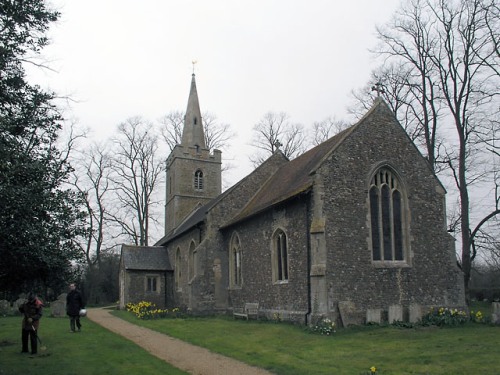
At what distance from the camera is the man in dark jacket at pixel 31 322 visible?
44.1 ft

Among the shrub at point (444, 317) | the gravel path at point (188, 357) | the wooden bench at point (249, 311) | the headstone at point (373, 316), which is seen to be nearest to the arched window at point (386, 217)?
the headstone at point (373, 316)

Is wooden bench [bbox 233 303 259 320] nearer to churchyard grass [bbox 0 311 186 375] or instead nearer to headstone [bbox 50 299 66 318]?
churchyard grass [bbox 0 311 186 375]

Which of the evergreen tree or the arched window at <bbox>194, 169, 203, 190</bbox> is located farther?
the arched window at <bbox>194, 169, 203, 190</bbox>

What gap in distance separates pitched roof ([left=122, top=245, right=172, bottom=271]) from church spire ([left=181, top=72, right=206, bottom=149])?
968cm

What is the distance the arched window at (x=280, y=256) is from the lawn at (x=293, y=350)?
8.41 feet

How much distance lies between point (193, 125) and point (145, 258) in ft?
41.4

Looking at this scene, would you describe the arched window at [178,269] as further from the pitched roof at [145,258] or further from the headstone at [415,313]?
the headstone at [415,313]

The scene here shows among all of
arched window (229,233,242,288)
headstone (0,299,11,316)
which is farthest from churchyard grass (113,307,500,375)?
headstone (0,299,11,316)

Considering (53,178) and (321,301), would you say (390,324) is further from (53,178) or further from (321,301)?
(53,178)

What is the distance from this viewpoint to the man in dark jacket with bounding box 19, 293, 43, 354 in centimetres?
1343

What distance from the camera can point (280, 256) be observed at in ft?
69.4

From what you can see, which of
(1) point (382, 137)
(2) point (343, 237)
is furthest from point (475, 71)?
(2) point (343, 237)

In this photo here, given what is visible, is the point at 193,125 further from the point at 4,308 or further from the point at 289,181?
the point at 4,308

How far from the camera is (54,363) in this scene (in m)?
11.8
